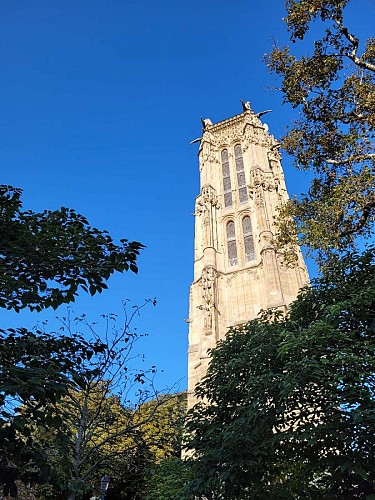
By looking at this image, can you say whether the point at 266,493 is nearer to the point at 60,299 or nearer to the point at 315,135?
the point at 60,299

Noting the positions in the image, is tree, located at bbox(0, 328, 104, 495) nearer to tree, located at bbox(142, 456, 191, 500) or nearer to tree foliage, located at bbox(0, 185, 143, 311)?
tree foliage, located at bbox(0, 185, 143, 311)

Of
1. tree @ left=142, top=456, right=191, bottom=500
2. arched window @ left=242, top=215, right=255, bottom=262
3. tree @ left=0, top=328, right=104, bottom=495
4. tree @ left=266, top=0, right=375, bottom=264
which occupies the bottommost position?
tree @ left=0, top=328, right=104, bottom=495

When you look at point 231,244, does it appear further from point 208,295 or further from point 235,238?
point 208,295

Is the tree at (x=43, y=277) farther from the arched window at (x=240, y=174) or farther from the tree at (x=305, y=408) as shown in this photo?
the arched window at (x=240, y=174)

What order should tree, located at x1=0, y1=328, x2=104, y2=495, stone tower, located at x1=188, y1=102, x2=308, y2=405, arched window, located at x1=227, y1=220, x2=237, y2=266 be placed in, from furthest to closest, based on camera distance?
arched window, located at x1=227, y1=220, x2=237, y2=266
stone tower, located at x1=188, y1=102, x2=308, y2=405
tree, located at x1=0, y1=328, x2=104, y2=495

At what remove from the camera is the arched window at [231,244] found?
27.1 metres

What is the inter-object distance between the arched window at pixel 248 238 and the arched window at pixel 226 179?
256 centimetres

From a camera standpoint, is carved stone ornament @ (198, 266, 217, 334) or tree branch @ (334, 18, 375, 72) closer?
tree branch @ (334, 18, 375, 72)

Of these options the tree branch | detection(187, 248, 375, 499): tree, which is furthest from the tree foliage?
the tree branch

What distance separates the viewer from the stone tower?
22922mm

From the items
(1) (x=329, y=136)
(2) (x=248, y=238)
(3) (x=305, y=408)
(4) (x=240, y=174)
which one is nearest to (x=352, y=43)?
(1) (x=329, y=136)

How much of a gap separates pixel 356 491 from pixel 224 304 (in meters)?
18.1

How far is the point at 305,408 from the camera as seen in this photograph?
25.9 ft

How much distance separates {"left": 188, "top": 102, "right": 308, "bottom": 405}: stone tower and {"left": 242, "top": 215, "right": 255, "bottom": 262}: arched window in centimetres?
7
